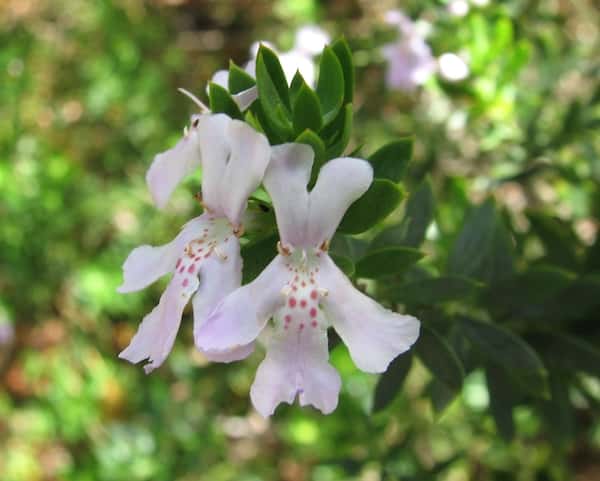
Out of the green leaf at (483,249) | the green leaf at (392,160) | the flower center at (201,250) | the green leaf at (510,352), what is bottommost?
the green leaf at (510,352)

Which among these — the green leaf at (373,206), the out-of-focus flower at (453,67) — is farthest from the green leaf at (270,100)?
the out-of-focus flower at (453,67)

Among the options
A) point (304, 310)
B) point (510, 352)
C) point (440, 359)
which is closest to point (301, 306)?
point (304, 310)

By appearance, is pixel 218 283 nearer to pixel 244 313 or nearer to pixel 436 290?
pixel 244 313

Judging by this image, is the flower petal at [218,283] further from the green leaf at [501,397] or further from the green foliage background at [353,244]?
the green leaf at [501,397]

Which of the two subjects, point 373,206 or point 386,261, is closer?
point 373,206

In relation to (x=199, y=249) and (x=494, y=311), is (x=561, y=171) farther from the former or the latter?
(x=199, y=249)

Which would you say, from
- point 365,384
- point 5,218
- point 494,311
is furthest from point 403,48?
point 5,218
